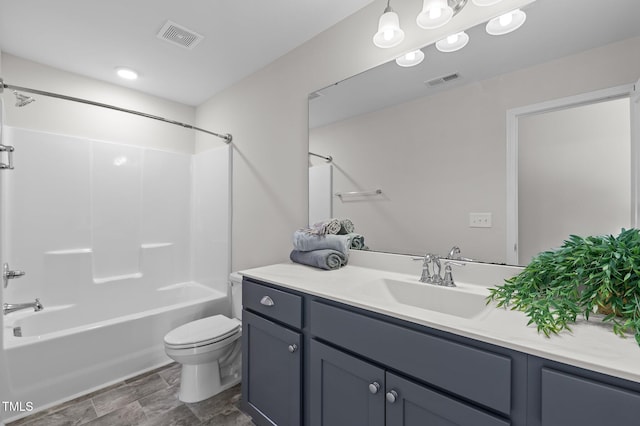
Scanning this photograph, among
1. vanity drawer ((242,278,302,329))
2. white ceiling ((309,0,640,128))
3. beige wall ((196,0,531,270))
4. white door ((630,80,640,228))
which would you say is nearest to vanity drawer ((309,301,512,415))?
vanity drawer ((242,278,302,329))

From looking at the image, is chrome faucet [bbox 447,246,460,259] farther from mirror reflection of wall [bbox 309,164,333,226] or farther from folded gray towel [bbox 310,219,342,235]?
mirror reflection of wall [bbox 309,164,333,226]

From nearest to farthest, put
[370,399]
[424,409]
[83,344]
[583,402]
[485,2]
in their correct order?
[583,402], [424,409], [370,399], [485,2], [83,344]

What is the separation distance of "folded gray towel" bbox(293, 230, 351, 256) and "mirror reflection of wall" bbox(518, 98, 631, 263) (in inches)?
33.3

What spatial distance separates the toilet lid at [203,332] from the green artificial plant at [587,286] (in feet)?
5.42

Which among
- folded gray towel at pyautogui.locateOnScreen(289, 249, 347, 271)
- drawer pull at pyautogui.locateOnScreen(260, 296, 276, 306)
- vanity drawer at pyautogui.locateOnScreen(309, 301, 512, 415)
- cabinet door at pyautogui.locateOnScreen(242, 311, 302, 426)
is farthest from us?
folded gray towel at pyautogui.locateOnScreen(289, 249, 347, 271)

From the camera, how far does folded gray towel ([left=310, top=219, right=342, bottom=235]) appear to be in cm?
172

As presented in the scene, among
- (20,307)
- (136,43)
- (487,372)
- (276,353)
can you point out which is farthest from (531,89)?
(20,307)

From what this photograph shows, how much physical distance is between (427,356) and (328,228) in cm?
96

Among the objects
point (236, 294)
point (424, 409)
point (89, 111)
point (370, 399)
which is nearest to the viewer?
point (424, 409)

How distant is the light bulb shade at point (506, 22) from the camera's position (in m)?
1.18

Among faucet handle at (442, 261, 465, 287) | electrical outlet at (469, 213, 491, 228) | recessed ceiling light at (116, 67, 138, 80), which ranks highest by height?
recessed ceiling light at (116, 67, 138, 80)

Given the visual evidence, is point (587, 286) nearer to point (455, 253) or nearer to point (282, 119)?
point (455, 253)

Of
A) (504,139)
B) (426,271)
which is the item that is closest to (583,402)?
(426,271)

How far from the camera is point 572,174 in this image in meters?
1.08
